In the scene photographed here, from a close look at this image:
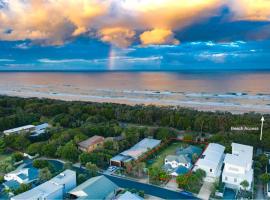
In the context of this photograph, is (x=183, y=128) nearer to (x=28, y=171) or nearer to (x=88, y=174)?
A: (x=88, y=174)

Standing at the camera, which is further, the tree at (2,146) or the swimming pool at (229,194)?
the tree at (2,146)

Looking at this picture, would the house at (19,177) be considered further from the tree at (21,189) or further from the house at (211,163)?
the house at (211,163)

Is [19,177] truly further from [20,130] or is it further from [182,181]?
[20,130]

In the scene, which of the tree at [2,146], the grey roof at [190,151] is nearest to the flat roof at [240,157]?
the grey roof at [190,151]

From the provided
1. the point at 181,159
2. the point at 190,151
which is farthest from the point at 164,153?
the point at 181,159

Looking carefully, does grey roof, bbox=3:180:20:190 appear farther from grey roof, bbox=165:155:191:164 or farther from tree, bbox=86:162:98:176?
grey roof, bbox=165:155:191:164
